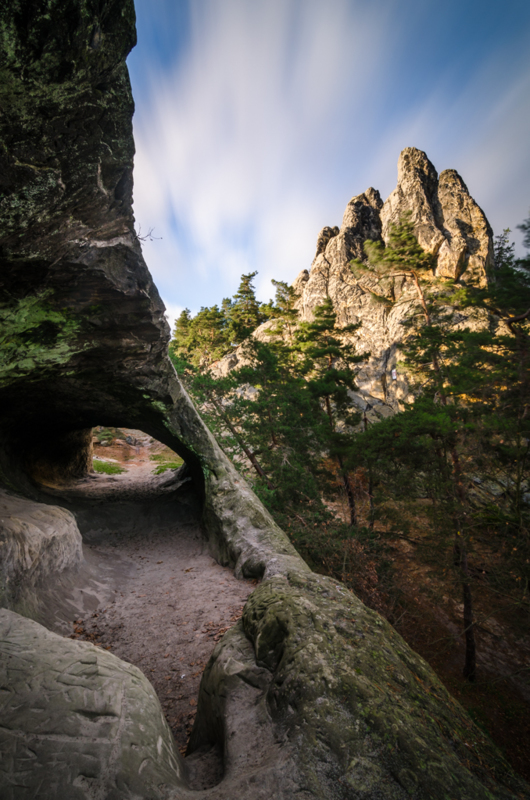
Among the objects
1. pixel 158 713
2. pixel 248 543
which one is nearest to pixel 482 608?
pixel 248 543

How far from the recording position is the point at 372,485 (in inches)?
699

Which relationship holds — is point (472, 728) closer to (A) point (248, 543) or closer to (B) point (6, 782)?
(B) point (6, 782)

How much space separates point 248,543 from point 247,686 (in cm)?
440

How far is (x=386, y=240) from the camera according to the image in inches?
1380

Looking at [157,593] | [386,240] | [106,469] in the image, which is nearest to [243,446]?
[157,593]

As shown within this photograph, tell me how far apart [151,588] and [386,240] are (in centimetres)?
3850

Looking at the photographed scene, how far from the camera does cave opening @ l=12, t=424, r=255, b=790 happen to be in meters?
4.59

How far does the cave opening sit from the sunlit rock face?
826 inches

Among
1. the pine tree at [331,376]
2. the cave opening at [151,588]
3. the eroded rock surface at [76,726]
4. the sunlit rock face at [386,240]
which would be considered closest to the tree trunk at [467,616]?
the pine tree at [331,376]

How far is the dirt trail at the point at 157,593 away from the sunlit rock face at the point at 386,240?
21306mm

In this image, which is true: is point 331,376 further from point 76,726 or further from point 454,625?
point 76,726

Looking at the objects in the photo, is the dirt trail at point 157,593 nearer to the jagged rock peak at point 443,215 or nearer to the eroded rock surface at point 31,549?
the eroded rock surface at point 31,549

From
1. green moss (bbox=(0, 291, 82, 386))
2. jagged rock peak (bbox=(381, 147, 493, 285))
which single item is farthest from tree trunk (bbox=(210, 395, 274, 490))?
jagged rock peak (bbox=(381, 147, 493, 285))

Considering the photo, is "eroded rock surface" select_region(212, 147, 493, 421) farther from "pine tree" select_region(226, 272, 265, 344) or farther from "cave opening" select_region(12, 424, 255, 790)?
"cave opening" select_region(12, 424, 255, 790)
